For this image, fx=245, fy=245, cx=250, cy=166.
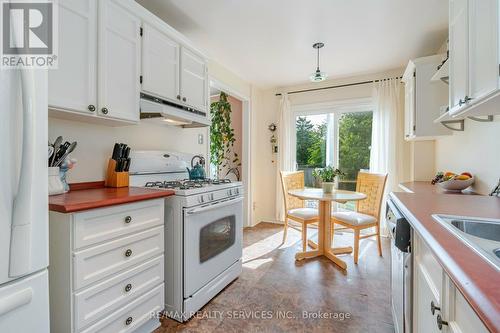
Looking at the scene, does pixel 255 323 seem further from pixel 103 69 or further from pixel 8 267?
pixel 103 69

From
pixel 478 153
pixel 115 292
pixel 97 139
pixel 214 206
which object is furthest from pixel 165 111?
pixel 478 153

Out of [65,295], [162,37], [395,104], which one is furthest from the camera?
[395,104]

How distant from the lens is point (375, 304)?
6.31ft

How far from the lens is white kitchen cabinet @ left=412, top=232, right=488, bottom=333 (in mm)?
603

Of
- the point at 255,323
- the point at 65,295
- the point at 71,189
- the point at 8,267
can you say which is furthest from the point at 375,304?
the point at 71,189

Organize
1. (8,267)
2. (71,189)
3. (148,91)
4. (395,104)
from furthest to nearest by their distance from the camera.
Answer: (395,104) → (148,91) → (71,189) → (8,267)

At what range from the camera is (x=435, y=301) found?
0.83m

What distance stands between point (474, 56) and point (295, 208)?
2.44 metres

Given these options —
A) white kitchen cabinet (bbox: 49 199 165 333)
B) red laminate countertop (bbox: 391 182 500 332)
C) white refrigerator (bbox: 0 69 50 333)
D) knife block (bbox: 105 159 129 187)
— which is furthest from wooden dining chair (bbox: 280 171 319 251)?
white refrigerator (bbox: 0 69 50 333)

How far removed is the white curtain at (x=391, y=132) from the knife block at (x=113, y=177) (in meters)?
3.23

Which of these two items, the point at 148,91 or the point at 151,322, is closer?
the point at 151,322

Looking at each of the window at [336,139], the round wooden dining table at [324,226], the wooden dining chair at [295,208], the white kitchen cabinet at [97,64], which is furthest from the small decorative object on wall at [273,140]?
the white kitchen cabinet at [97,64]

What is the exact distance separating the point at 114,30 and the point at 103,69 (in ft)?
0.96

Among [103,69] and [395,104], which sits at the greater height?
[395,104]
